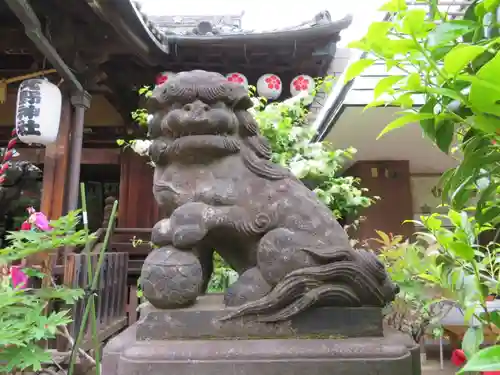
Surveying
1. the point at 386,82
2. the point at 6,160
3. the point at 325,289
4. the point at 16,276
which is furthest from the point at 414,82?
the point at 16,276

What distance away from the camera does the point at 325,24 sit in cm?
491

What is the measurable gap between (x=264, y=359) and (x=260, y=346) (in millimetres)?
57

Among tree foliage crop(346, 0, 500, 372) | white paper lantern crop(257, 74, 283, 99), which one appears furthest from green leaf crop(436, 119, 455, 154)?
white paper lantern crop(257, 74, 283, 99)

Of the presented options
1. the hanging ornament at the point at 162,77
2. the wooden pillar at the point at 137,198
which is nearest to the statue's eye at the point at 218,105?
the hanging ornament at the point at 162,77

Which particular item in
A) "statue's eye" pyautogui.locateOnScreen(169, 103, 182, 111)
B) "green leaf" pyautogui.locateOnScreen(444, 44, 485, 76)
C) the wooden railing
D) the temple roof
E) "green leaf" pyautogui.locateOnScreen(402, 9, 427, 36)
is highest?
the temple roof

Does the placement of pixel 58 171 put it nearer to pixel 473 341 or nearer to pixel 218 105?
pixel 218 105

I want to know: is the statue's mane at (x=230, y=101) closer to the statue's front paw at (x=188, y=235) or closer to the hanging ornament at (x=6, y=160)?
the statue's front paw at (x=188, y=235)

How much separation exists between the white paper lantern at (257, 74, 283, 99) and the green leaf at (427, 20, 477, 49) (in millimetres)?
4488

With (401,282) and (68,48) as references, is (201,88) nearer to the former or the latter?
(401,282)

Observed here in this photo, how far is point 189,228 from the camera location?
1.47 metres

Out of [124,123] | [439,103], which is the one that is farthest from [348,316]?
[124,123]

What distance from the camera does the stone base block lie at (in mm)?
1247

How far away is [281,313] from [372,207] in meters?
4.56

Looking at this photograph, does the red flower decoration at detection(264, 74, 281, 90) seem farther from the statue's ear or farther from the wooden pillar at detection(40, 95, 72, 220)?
the statue's ear
